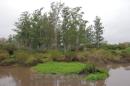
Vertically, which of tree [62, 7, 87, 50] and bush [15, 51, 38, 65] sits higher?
tree [62, 7, 87, 50]

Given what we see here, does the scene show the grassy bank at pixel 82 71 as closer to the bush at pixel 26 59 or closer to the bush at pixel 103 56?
the bush at pixel 26 59

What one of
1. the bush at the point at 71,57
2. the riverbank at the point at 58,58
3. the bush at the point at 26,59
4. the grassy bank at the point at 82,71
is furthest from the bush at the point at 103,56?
the grassy bank at the point at 82,71

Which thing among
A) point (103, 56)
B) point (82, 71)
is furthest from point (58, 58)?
point (82, 71)

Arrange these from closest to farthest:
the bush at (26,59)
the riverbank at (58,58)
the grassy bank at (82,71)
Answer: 1. the grassy bank at (82,71)
2. the bush at (26,59)
3. the riverbank at (58,58)

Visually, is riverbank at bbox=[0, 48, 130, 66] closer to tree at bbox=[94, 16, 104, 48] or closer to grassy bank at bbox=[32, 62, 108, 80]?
grassy bank at bbox=[32, 62, 108, 80]

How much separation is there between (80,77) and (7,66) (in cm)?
1267

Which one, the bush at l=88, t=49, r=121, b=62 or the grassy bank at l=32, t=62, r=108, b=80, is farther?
the bush at l=88, t=49, r=121, b=62

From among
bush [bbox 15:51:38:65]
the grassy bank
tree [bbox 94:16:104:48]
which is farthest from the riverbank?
tree [bbox 94:16:104:48]

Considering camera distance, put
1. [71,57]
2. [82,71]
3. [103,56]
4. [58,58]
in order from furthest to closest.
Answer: [103,56] → [71,57] → [58,58] → [82,71]

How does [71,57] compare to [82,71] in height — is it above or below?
above

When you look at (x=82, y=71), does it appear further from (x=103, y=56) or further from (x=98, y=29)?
(x=98, y=29)

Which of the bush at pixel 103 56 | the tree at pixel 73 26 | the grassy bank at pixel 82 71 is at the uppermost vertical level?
the tree at pixel 73 26

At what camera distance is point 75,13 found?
43.5m

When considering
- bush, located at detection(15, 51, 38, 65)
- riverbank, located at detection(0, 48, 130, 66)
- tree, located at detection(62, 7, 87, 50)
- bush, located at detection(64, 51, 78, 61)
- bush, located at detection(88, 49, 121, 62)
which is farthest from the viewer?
tree, located at detection(62, 7, 87, 50)
